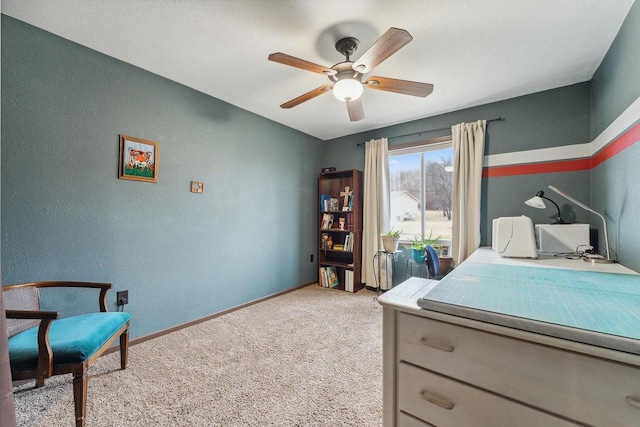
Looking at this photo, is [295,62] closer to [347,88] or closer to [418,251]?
[347,88]

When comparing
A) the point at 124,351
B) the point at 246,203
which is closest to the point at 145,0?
the point at 246,203

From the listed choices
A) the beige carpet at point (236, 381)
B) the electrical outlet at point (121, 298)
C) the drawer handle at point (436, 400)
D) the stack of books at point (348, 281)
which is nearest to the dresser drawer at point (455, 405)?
the drawer handle at point (436, 400)

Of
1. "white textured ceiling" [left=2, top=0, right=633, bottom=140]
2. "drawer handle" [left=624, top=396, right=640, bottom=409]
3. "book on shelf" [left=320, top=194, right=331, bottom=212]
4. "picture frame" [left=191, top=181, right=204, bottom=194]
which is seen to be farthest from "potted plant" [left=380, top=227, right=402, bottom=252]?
"drawer handle" [left=624, top=396, right=640, bottom=409]

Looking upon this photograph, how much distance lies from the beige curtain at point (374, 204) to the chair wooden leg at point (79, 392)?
9.94 ft

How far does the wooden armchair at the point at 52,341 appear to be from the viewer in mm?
1203

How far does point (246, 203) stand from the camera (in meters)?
3.07

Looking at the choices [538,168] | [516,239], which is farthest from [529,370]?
[538,168]

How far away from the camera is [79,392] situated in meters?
1.25

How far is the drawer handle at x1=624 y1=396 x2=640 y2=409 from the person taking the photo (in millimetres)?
584

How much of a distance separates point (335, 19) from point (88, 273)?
2.63 meters

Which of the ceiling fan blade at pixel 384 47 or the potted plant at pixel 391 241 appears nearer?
the ceiling fan blade at pixel 384 47

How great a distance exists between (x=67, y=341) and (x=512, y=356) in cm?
200

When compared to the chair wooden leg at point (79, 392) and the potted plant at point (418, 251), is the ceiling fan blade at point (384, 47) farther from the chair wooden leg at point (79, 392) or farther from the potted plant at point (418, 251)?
the chair wooden leg at point (79, 392)

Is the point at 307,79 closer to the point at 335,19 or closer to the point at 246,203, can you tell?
the point at 335,19
